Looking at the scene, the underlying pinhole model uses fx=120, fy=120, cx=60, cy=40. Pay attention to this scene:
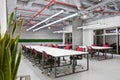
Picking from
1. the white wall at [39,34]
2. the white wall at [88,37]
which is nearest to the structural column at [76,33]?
the white wall at [88,37]

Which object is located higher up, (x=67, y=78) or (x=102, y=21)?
(x=102, y=21)

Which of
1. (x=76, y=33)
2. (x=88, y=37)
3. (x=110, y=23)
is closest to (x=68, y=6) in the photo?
(x=110, y=23)

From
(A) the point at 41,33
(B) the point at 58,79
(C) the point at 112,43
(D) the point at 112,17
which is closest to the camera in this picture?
(B) the point at 58,79

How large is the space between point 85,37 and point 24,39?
860 cm

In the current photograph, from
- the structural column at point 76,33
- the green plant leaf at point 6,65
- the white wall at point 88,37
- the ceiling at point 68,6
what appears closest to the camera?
the green plant leaf at point 6,65

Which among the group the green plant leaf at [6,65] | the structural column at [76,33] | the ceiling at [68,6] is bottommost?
the green plant leaf at [6,65]

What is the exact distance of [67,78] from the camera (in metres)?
3.99

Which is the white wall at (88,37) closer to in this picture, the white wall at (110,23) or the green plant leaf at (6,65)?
the white wall at (110,23)

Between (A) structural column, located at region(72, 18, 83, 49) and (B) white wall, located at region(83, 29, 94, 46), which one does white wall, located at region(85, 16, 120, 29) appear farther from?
(A) structural column, located at region(72, 18, 83, 49)

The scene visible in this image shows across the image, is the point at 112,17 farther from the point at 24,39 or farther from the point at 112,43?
the point at 24,39

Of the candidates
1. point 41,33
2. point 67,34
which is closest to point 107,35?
point 67,34

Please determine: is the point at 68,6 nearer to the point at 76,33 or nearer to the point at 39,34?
the point at 76,33

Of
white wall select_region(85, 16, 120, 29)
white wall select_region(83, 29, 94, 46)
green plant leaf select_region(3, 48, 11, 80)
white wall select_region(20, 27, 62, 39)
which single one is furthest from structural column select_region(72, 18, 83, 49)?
green plant leaf select_region(3, 48, 11, 80)

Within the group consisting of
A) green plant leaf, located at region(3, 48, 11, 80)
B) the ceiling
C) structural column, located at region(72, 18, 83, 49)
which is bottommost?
green plant leaf, located at region(3, 48, 11, 80)
